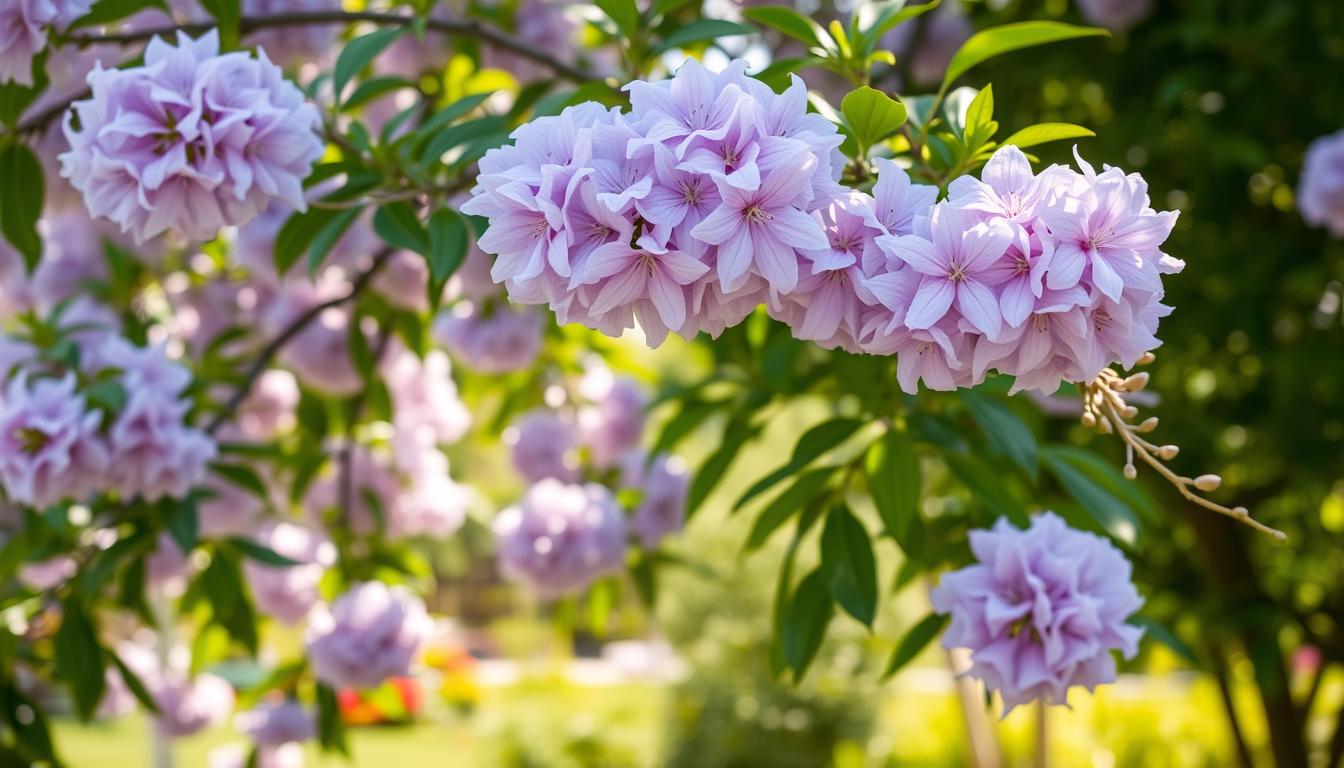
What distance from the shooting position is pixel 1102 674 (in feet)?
4.43

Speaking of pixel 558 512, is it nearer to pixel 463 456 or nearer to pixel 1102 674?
pixel 1102 674

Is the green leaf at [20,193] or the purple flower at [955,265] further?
the green leaf at [20,193]

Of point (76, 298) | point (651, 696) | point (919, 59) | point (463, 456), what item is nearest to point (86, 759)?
point (651, 696)

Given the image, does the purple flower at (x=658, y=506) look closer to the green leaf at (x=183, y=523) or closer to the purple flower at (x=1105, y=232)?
the green leaf at (x=183, y=523)

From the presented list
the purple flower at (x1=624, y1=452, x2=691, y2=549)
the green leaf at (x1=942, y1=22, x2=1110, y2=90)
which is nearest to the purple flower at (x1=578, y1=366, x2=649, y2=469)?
the purple flower at (x1=624, y1=452, x2=691, y2=549)

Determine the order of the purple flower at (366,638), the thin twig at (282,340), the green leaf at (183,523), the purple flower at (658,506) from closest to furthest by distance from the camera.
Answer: the green leaf at (183,523) < the thin twig at (282,340) < the purple flower at (366,638) < the purple flower at (658,506)

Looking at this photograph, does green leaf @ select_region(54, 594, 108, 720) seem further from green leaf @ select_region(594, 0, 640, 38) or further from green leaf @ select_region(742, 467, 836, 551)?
green leaf @ select_region(594, 0, 640, 38)

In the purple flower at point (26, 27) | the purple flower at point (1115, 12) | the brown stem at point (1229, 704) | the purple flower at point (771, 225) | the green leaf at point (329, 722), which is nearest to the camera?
the purple flower at point (771, 225)

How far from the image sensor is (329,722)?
255cm

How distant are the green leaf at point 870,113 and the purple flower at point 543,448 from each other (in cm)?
193

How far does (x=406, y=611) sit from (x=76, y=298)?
3.02 ft

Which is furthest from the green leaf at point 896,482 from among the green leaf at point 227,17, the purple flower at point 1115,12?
the purple flower at point 1115,12

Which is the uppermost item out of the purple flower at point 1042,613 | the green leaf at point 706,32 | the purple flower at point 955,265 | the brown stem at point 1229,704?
the purple flower at point 955,265

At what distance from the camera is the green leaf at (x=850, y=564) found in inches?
63.8
